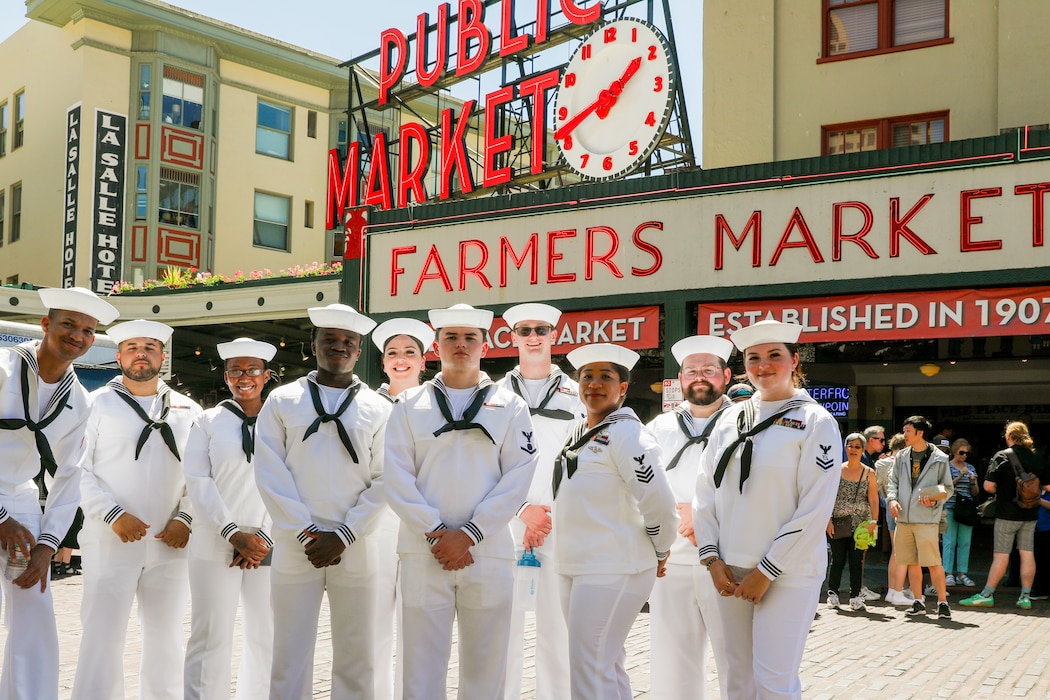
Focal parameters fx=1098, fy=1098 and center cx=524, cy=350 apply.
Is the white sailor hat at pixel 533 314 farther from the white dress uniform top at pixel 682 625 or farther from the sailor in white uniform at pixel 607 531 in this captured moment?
the white dress uniform top at pixel 682 625

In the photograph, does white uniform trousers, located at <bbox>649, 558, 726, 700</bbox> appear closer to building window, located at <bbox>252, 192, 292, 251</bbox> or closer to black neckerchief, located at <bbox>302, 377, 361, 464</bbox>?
black neckerchief, located at <bbox>302, 377, 361, 464</bbox>

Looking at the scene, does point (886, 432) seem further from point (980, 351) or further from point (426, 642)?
point (426, 642)

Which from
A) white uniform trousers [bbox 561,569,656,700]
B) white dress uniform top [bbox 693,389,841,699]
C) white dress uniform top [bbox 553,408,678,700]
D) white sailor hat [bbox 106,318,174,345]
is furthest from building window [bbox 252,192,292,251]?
white dress uniform top [bbox 693,389,841,699]

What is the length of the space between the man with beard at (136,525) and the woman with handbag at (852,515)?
27.6ft

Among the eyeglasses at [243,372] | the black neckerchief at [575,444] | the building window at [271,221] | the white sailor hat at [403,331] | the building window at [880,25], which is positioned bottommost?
the black neckerchief at [575,444]

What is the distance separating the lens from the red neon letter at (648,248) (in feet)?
53.0

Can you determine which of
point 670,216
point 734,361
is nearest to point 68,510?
point 670,216

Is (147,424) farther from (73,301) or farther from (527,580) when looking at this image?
(527,580)

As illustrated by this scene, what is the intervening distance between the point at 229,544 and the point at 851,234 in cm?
1075

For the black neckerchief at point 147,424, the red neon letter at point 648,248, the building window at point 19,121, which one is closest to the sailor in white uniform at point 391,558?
the black neckerchief at point 147,424

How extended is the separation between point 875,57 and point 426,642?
13805mm

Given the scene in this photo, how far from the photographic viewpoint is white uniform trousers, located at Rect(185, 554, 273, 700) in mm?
6273

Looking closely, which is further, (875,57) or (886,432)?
(886,432)

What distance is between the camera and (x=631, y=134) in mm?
18188
